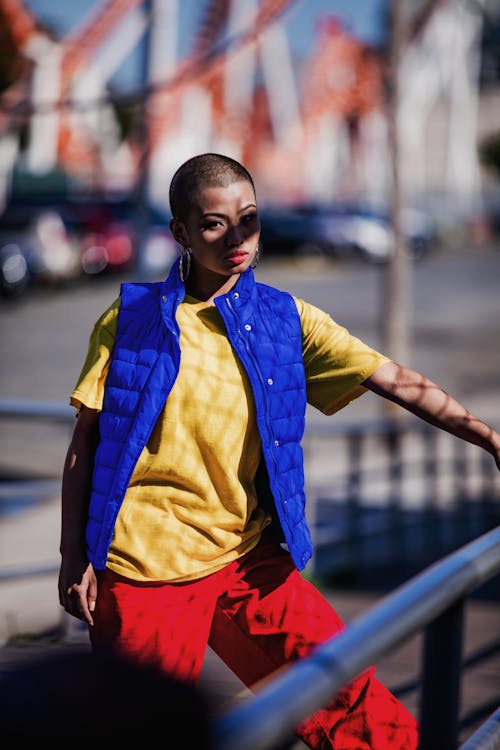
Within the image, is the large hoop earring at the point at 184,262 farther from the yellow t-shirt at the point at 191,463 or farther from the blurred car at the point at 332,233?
the blurred car at the point at 332,233

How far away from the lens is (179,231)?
7.73ft

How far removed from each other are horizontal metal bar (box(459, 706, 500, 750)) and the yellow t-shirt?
56 cm

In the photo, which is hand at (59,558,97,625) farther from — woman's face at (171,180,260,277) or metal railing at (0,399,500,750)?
metal railing at (0,399,500,750)

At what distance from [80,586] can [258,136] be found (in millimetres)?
47872

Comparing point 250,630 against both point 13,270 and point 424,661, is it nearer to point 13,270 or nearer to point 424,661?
point 424,661

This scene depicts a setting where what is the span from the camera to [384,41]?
1054 cm

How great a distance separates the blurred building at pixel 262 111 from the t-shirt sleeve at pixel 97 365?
1201 inches

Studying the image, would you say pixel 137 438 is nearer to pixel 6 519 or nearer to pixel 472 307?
pixel 6 519

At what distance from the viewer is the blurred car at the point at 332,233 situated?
29.0 m

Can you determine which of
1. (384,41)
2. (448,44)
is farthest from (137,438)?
(448,44)

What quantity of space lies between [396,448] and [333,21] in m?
39.0

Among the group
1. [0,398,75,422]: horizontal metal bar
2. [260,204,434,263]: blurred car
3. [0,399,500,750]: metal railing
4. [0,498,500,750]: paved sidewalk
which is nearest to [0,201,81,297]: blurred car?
[260,204,434,263]: blurred car

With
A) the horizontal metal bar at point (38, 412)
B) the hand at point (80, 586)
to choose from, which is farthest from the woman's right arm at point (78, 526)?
the horizontal metal bar at point (38, 412)

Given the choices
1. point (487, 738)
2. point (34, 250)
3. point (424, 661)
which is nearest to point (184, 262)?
point (424, 661)
